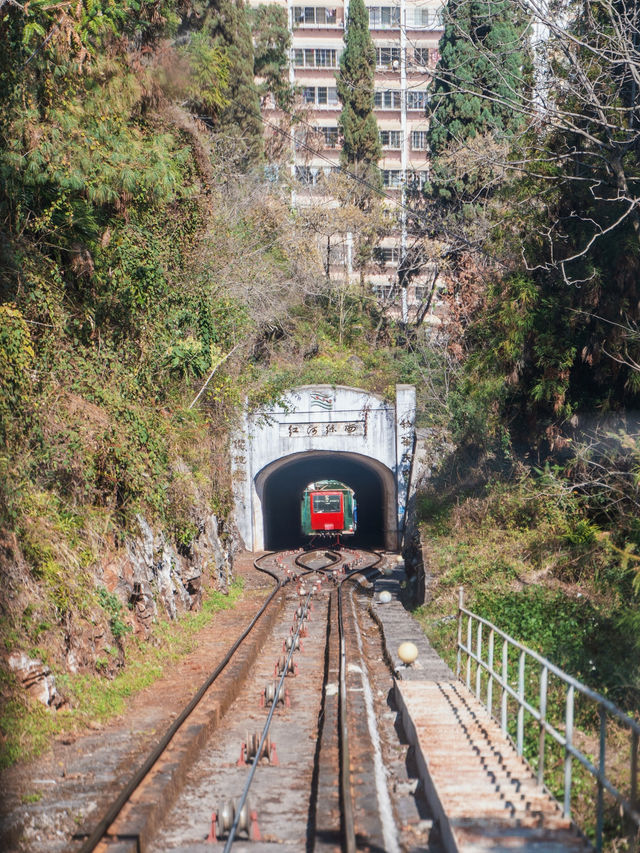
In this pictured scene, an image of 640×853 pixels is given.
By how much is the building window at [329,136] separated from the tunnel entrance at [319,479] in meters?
17.3

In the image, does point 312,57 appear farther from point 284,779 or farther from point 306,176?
point 284,779

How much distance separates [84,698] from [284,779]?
9.96 feet

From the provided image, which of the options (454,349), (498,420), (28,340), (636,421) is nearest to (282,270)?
(454,349)

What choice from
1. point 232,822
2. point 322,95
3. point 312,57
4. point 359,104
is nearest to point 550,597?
point 232,822

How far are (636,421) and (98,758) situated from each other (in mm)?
12031

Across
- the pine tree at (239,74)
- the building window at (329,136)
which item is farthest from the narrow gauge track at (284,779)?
the building window at (329,136)

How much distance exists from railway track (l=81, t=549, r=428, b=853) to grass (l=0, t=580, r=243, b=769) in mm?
1017

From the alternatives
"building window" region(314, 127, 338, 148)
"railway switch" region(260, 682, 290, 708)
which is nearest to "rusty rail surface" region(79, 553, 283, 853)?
"railway switch" region(260, 682, 290, 708)

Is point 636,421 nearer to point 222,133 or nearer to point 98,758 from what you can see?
point 98,758

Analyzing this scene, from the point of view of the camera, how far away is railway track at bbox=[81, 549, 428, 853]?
22.9ft

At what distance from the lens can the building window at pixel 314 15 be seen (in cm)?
5050

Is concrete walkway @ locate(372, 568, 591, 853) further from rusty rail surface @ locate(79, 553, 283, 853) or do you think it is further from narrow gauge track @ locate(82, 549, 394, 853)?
rusty rail surface @ locate(79, 553, 283, 853)

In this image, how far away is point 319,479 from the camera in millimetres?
42469

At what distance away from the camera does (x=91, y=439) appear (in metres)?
13.1
